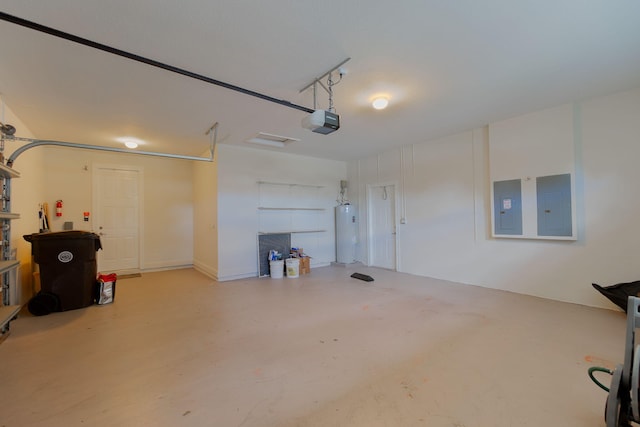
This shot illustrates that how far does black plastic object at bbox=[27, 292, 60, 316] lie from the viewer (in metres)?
3.38

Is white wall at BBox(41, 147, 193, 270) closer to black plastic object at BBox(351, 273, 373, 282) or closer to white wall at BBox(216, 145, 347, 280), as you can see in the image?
white wall at BBox(216, 145, 347, 280)

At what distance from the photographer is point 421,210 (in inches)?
216

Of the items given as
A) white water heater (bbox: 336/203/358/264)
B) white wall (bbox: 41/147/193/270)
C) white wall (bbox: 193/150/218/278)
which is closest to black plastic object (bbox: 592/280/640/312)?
white water heater (bbox: 336/203/358/264)

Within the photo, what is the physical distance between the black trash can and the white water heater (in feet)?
15.5

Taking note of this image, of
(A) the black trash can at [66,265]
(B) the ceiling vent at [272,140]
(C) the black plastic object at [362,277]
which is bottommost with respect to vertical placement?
(C) the black plastic object at [362,277]

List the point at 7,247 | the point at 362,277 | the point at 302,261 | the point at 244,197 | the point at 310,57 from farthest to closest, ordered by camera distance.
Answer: the point at 302,261 < the point at 244,197 < the point at 362,277 < the point at 7,247 < the point at 310,57

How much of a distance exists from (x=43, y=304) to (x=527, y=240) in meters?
6.77

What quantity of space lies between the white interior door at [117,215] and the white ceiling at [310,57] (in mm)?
2094

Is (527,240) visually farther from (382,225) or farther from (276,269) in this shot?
(276,269)

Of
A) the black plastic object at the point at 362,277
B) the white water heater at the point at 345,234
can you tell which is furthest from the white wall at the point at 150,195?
the black plastic object at the point at 362,277

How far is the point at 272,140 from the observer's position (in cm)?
547

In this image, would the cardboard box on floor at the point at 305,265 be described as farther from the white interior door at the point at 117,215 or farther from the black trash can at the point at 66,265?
the white interior door at the point at 117,215

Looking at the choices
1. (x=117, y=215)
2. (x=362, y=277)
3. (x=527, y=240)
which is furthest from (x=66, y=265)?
(x=527, y=240)

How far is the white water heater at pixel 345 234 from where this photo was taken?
6.64 m
